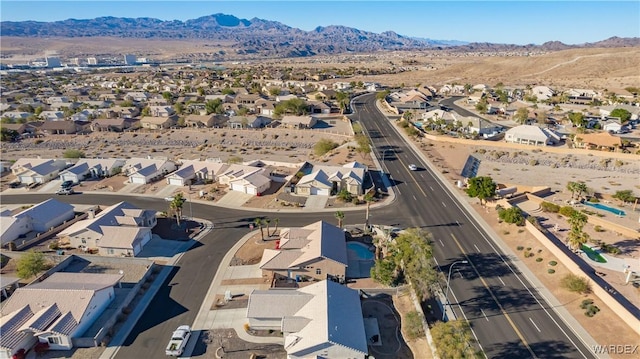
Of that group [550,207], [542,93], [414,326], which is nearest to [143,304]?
[414,326]

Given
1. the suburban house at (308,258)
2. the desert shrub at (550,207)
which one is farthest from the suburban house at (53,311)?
the desert shrub at (550,207)

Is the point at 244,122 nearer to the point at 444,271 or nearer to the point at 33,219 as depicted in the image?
the point at 33,219

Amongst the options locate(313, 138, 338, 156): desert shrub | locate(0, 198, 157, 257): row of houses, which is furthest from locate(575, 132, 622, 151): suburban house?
locate(0, 198, 157, 257): row of houses

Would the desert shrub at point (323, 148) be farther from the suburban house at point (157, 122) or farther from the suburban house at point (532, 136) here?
the suburban house at point (157, 122)

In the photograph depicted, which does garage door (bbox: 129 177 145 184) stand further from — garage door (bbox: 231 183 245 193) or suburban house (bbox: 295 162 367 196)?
suburban house (bbox: 295 162 367 196)

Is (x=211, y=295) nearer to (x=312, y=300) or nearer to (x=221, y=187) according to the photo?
(x=312, y=300)
